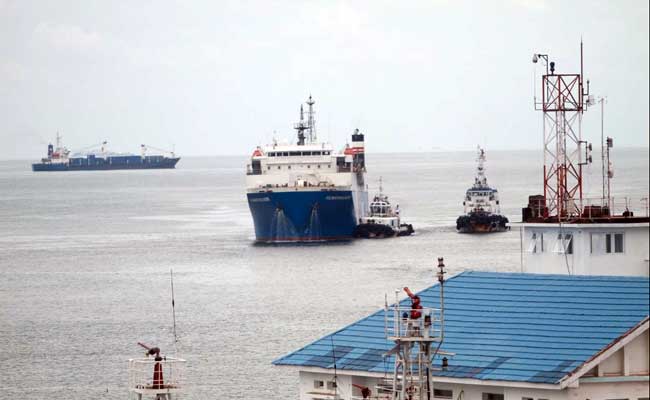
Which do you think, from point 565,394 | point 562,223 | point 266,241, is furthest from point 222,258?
point 565,394

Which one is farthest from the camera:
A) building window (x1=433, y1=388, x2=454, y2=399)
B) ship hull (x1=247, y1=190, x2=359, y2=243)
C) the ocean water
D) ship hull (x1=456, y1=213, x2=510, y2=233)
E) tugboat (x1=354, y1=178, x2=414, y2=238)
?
tugboat (x1=354, y1=178, x2=414, y2=238)

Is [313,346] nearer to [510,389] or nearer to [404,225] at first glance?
[510,389]

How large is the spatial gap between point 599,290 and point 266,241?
10600 cm

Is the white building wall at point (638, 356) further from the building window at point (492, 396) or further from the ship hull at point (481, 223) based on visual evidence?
the ship hull at point (481, 223)

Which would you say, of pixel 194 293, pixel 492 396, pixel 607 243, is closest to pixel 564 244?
pixel 607 243

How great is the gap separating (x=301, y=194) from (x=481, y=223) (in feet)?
52.5

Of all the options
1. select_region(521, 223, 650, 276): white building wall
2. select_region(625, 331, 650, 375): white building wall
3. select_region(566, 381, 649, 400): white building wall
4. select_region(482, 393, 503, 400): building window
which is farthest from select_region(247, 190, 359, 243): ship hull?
select_region(625, 331, 650, 375): white building wall

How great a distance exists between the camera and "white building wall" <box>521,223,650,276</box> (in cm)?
2864

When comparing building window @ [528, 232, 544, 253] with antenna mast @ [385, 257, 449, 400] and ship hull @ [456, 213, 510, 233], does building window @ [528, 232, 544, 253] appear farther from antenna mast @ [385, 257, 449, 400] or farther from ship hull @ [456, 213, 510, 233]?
ship hull @ [456, 213, 510, 233]

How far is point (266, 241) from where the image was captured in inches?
5103

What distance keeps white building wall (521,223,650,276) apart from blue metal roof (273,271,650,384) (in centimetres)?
317

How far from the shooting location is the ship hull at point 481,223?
131000 millimetres

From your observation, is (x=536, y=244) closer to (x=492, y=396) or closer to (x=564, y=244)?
(x=564, y=244)

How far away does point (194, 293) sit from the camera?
89.2 metres
